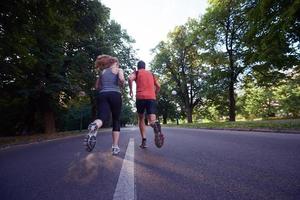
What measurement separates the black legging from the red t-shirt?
0.95 meters

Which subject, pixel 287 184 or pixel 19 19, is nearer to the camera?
pixel 287 184

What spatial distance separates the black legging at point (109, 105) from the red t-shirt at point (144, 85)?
0.95 meters

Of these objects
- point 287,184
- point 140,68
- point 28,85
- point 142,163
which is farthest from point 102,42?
point 287,184

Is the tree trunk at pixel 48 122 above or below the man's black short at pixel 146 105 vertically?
above

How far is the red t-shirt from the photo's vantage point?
22.7 ft

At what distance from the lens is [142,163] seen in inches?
191

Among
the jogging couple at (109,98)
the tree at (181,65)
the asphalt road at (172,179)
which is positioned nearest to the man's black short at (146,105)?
the jogging couple at (109,98)

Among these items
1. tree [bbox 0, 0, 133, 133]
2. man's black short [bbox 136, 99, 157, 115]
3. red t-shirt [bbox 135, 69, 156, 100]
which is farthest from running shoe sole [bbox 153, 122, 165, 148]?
tree [bbox 0, 0, 133, 133]

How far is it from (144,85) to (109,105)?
121cm

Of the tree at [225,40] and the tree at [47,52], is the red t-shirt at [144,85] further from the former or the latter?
the tree at [225,40]

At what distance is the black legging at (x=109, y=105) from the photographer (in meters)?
5.87

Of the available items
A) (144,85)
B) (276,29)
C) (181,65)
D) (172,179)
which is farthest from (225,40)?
(172,179)

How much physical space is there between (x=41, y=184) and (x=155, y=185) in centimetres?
141

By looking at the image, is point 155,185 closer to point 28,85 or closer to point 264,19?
point 264,19
